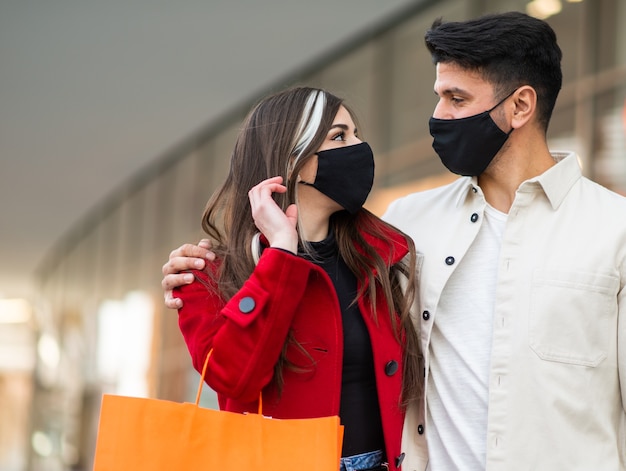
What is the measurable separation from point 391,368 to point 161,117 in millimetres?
11423

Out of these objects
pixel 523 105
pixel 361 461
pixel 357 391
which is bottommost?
pixel 361 461

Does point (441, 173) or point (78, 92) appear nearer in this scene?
point (441, 173)

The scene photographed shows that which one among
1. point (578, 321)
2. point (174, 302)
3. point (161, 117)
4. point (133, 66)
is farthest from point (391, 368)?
point (161, 117)

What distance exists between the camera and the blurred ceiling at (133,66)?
9938mm

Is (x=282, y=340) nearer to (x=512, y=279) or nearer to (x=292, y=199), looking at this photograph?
(x=292, y=199)

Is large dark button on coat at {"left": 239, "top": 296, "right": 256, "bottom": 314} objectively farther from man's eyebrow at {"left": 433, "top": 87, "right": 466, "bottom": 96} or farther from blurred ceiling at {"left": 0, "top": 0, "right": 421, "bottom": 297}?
blurred ceiling at {"left": 0, "top": 0, "right": 421, "bottom": 297}

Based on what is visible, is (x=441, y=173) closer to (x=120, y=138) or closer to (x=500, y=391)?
(x=500, y=391)

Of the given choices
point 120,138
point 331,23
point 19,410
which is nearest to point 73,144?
point 120,138

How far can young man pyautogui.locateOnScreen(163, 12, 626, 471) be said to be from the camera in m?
2.67

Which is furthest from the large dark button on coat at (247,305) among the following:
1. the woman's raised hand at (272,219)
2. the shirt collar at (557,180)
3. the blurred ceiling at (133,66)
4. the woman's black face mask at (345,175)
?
the blurred ceiling at (133,66)

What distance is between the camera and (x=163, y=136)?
584 inches

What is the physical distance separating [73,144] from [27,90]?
260 centimetres

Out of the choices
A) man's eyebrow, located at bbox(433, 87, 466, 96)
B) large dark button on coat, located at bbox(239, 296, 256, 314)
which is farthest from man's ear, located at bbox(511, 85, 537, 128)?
large dark button on coat, located at bbox(239, 296, 256, 314)

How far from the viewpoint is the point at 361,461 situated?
2.73 meters
